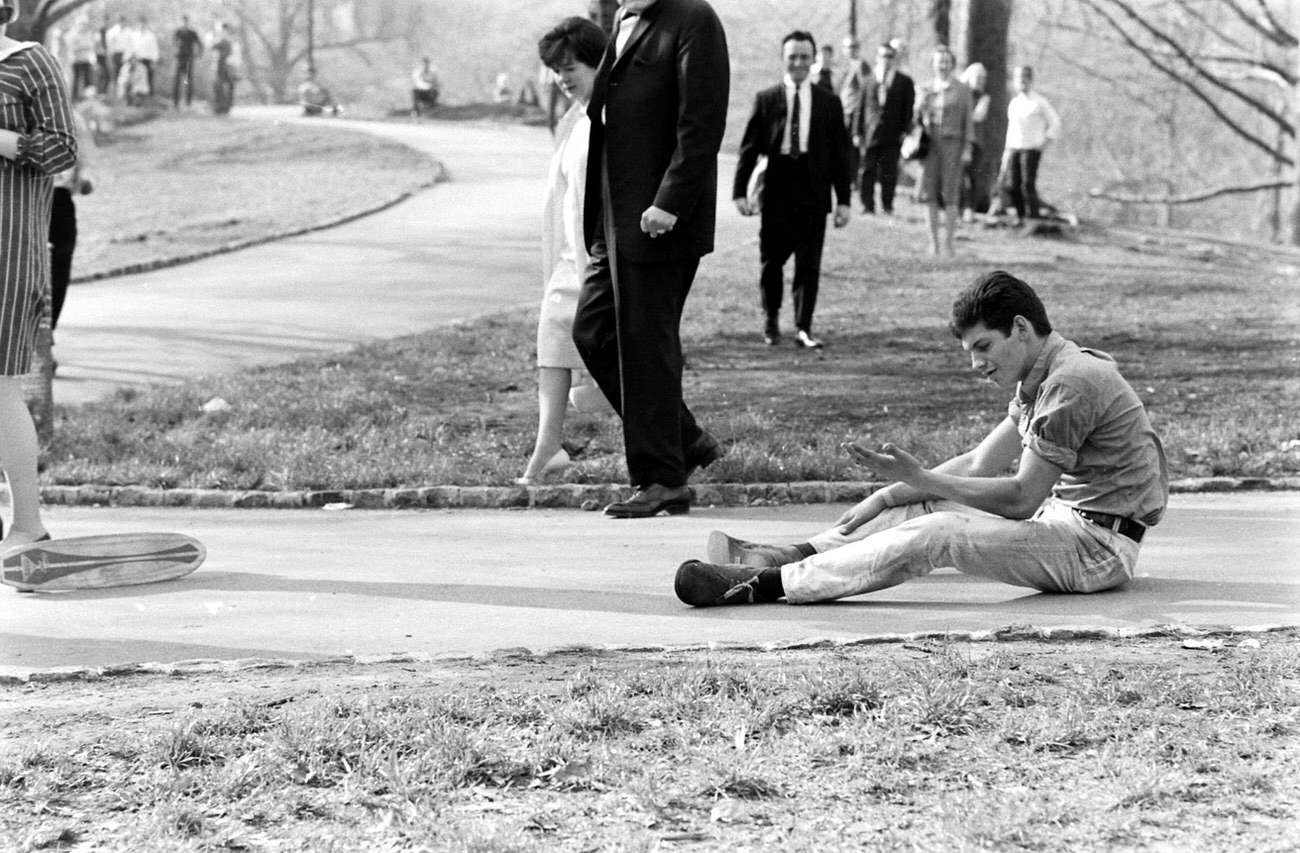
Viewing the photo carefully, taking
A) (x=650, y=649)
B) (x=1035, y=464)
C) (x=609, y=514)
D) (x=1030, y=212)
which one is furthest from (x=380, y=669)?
(x=1030, y=212)

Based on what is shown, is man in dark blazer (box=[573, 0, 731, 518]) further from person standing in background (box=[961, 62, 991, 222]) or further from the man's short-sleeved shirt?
person standing in background (box=[961, 62, 991, 222])

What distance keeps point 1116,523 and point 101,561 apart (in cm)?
329

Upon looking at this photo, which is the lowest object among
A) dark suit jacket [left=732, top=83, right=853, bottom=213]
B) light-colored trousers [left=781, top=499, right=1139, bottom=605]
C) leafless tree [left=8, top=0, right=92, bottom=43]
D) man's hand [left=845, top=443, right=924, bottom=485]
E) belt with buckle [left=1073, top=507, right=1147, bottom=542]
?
light-colored trousers [left=781, top=499, right=1139, bottom=605]

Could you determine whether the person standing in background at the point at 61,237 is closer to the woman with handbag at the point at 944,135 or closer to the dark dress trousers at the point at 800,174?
the dark dress trousers at the point at 800,174

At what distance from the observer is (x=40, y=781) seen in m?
4.07

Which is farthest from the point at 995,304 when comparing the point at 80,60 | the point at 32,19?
the point at 80,60

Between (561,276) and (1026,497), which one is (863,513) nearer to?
(1026,497)

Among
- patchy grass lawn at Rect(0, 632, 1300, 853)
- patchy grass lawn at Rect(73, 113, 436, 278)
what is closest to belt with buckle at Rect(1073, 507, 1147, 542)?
patchy grass lawn at Rect(0, 632, 1300, 853)

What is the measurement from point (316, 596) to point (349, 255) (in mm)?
12960

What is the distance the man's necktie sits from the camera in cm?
1230

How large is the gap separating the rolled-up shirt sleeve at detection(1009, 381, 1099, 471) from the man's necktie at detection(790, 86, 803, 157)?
22.3 feet

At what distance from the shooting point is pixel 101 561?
6.37 metres

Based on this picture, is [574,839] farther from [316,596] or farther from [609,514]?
[609,514]

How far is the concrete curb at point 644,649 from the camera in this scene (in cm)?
512
